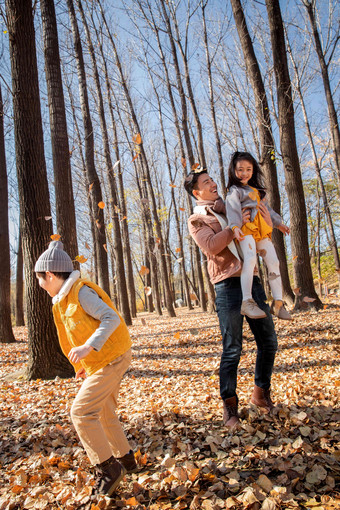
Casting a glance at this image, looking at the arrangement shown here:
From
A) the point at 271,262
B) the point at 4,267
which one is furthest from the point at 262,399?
the point at 4,267

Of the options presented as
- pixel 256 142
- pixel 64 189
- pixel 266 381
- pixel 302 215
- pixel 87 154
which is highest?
pixel 256 142

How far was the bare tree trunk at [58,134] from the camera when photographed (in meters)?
6.18

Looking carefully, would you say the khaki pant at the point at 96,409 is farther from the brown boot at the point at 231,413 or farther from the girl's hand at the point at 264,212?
the girl's hand at the point at 264,212

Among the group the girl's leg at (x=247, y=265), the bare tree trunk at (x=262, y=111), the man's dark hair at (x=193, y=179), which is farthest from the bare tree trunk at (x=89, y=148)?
the girl's leg at (x=247, y=265)

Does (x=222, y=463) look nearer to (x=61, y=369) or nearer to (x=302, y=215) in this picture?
(x=61, y=369)

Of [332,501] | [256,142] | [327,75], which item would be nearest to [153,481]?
[332,501]

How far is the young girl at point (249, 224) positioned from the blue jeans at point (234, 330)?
4.3 inches

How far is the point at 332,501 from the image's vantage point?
1.78 metres

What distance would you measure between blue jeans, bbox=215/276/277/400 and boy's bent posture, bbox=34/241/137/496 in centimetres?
78

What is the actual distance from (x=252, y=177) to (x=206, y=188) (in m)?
0.47

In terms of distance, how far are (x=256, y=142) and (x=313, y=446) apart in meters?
13.0

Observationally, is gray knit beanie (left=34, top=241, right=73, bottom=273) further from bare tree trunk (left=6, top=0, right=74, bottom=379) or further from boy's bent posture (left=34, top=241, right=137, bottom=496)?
bare tree trunk (left=6, top=0, right=74, bottom=379)

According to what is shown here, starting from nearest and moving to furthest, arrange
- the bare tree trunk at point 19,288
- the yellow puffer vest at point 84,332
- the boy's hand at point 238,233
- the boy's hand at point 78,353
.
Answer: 1. the boy's hand at point 78,353
2. the yellow puffer vest at point 84,332
3. the boy's hand at point 238,233
4. the bare tree trunk at point 19,288

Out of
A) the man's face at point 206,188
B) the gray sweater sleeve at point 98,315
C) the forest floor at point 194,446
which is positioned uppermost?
the man's face at point 206,188
